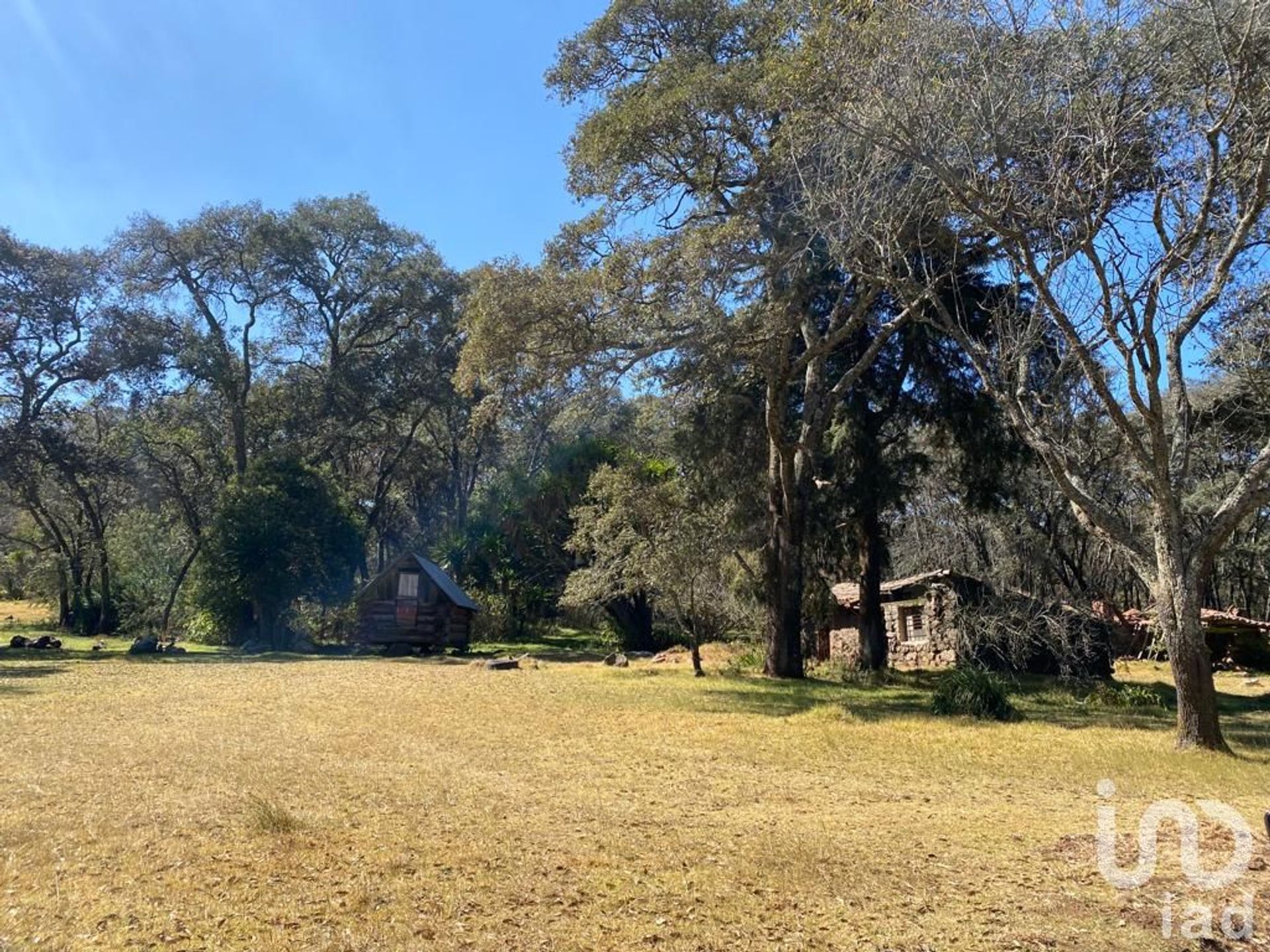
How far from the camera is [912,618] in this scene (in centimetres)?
2561

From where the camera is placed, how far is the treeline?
983 cm

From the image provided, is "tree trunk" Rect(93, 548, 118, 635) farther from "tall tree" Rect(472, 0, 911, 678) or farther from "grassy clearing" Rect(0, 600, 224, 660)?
"tall tree" Rect(472, 0, 911, 678)

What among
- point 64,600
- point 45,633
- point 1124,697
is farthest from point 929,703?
point 64,600

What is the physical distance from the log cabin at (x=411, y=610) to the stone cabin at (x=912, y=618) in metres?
11.7

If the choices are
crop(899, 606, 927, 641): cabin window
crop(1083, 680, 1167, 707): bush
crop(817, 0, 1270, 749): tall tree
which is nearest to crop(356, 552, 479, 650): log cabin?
crop(899, 606, 927, 641): cabin window

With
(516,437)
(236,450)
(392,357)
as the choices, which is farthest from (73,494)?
(516,437)

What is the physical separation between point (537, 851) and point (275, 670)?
16694 mm

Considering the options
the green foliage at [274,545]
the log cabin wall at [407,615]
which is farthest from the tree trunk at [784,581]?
the green foliage at [274,545]

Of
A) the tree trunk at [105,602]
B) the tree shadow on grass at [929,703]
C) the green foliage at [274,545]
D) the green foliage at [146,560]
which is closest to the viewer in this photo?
the tree shadow on grass at [929,703]

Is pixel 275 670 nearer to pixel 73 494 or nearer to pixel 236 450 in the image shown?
pixel 236 450

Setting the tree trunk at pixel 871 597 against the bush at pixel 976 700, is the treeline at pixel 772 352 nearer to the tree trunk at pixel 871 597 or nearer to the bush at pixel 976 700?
the tree trunk at pixel 871 597

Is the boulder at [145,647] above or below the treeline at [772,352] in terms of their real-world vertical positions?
below

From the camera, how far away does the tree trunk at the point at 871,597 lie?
21141 millimetres

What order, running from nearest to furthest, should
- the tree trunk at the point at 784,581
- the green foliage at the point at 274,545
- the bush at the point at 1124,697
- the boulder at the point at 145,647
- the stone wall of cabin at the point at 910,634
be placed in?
the bush at the point at 1124,697 → the tree trunk at the point at 784,581 → the stone wall of cabin at the point at 910,634 → the boulder at the point at 145,647 → the green foliage at the point at 274,545
